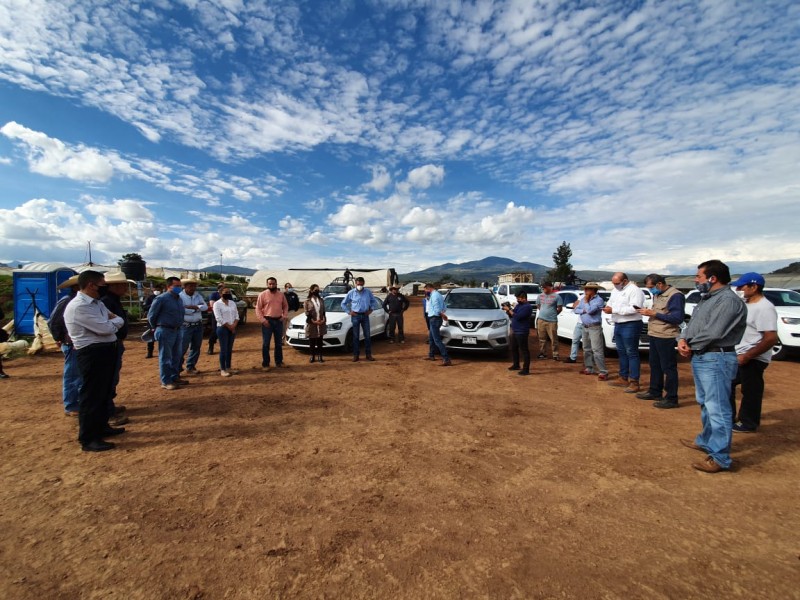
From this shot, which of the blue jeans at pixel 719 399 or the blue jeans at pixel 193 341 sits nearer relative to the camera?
the blue jeans at pixel 719 399

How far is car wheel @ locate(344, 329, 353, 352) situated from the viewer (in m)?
8.96

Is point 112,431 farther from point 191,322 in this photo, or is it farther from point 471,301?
point 471,301

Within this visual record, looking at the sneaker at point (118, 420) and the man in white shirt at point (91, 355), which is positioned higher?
the man in white shirt at point (91, 355)

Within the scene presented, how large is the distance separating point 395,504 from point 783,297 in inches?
463

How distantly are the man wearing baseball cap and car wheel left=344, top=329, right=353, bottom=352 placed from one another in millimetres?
7003

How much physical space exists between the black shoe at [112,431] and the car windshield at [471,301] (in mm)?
6698

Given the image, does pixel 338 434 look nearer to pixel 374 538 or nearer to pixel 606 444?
pixel 374 538

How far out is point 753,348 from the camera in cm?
371

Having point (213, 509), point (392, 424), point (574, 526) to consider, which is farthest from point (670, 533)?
point (213, 509)

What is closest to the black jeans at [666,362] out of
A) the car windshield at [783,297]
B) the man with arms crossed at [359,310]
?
the man with arms crossed at [359,310]

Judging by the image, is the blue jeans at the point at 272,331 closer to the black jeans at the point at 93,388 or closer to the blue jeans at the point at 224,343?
the blue jeans at the point at 224,343

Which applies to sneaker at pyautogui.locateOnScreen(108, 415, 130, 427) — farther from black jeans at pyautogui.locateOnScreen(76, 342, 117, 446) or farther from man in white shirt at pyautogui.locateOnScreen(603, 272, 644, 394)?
man in white shirt at pyautogui.locateOnScreen(603, 272, 644, 394)

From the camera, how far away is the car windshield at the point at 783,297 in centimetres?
911

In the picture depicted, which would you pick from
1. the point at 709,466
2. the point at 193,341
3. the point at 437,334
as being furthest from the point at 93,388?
the point at 709,466
